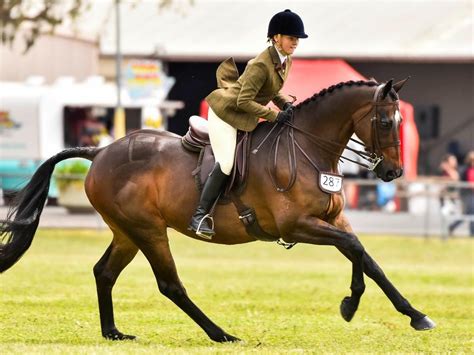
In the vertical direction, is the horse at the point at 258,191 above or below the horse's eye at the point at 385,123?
below

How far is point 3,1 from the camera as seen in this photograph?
1125 inches

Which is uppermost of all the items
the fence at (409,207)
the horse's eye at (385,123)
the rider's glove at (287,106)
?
the rider's glove at (287,106)

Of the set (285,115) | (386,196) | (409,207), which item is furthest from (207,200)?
(409,207)

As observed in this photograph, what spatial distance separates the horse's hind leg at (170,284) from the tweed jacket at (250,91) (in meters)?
1.25

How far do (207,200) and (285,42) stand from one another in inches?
58.9

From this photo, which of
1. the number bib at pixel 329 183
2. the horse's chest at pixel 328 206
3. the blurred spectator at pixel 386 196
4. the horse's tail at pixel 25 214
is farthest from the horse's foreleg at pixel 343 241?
the blurred spectator at pixel 386 196

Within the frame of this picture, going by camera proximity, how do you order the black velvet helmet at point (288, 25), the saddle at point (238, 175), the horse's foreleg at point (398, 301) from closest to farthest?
1. the horse's foreleg at point (398, 301)
2. the black velvet helmet at point (288, 25)
3. the saddle at point (238, 175)

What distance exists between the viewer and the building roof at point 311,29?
40969mm

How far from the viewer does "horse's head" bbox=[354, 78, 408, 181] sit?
1088cm

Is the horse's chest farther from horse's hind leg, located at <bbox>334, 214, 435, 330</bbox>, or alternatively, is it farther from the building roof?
the building roof

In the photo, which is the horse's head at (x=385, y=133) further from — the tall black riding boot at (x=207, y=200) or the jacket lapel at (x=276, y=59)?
the tall black riding boot at (x=207, y=200)

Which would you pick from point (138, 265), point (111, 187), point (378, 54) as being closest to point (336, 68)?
point (378, 54)

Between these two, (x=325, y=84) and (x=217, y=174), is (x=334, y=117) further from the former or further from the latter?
(x=325, y=84)

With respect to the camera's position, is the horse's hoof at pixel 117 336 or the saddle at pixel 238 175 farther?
the horse's hoof at pixel 117 336
